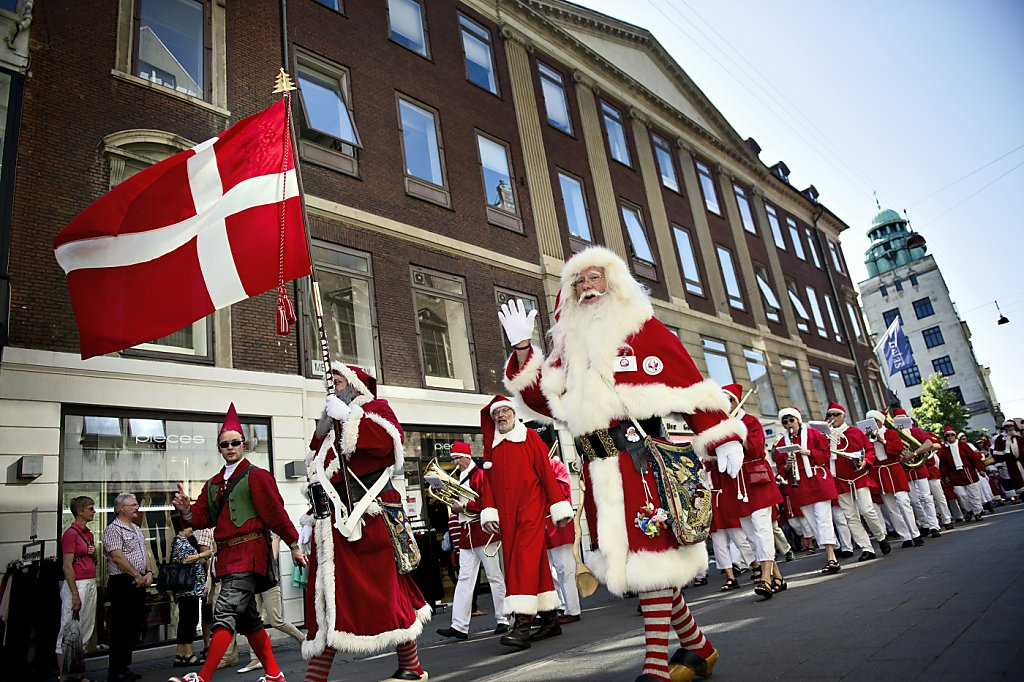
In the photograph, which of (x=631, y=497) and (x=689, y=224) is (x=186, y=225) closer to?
(x=631, y=497)

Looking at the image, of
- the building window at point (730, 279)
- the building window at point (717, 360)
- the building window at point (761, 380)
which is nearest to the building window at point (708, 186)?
the building window at point (730, 279)

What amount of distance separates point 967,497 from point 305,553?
15874 mm

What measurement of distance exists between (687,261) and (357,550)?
21.8 m

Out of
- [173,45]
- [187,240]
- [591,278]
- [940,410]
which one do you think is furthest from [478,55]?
[940,410]

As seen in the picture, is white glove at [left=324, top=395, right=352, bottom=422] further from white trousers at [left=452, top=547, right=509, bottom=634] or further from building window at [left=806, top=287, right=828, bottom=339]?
building window at [left=806, top=287, right=828, bottom=339]

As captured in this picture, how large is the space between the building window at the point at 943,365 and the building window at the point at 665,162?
5962 cm

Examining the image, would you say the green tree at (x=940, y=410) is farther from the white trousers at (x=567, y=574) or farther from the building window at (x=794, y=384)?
the white trousers at (x=567, y=574)

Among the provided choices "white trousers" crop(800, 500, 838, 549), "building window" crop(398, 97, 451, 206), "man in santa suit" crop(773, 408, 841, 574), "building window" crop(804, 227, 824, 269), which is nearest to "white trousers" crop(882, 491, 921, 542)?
"man in santa suit" crop(773, 408, 841, 574)

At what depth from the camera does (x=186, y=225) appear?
24.8ft

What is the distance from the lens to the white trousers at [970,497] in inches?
619

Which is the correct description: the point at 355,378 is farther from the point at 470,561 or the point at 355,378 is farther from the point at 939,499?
the point at 939,499

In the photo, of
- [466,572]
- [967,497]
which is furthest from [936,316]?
[466,572]

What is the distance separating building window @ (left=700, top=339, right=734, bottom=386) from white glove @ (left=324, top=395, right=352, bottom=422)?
19.7 meters

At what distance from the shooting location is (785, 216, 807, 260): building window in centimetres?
3460
